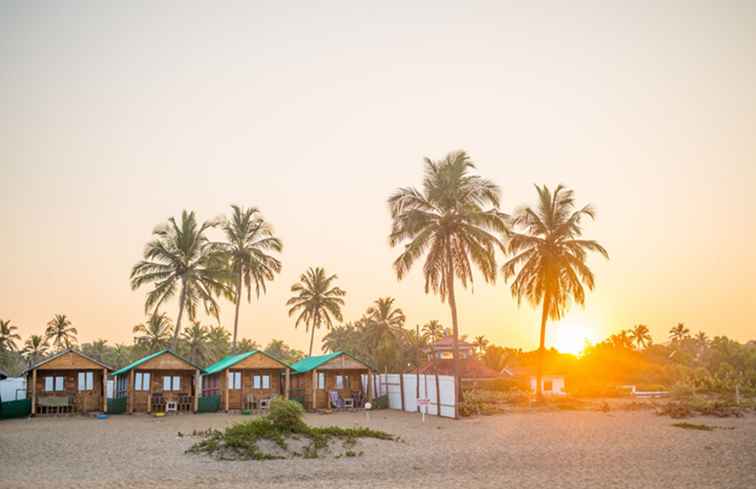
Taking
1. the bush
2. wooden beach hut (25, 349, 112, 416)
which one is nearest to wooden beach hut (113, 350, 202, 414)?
wooden beach hut (25, 349, 112, 416)

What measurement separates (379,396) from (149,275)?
66.4ft

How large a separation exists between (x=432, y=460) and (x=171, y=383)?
26.7 meters

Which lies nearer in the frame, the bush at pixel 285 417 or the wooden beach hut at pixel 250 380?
the bush at pixel 285 417

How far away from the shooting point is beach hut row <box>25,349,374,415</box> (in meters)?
39.3

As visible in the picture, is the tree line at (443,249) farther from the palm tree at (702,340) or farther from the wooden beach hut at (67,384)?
the palm tree at (702,340)

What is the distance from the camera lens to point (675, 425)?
101 ft

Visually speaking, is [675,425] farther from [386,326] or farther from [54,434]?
[386,326]

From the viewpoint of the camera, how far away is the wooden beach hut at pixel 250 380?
138 ft

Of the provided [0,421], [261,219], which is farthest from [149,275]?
[0,421]

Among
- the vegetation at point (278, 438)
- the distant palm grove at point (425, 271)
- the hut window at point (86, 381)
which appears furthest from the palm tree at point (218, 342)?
the vegetation at point (278, 438)

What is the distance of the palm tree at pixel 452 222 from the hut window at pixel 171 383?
56.8 ft

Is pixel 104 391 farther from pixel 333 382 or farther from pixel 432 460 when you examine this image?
pixel 432 460

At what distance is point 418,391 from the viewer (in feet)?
131

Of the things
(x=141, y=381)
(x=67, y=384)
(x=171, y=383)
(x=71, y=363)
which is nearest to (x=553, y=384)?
(x=171, y=383)
